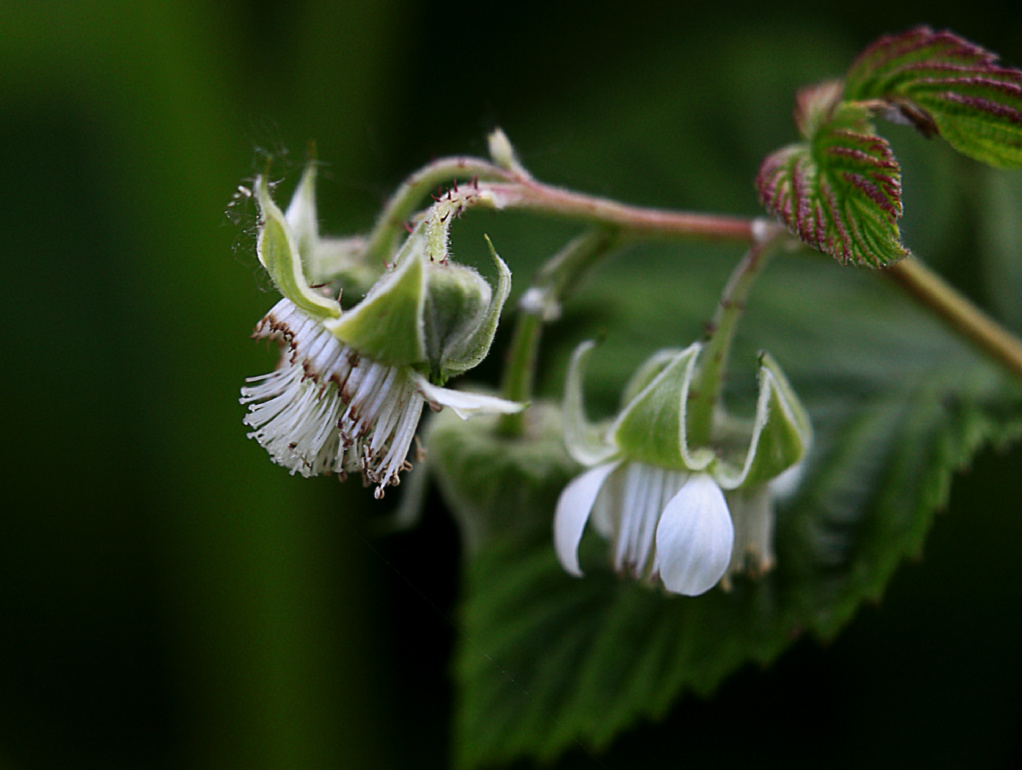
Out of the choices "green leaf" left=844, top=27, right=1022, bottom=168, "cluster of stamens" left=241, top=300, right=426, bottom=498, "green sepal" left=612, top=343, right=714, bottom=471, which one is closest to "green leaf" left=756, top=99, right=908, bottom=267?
"green leaf" left=844, top=27, right=1022, bottom=168

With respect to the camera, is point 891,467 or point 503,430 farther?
point 891,467

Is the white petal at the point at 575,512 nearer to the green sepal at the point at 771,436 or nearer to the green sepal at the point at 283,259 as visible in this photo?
the green sepal at the point at 771,436

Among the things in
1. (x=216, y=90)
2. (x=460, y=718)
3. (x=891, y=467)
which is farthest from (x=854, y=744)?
(x=216, y=90)

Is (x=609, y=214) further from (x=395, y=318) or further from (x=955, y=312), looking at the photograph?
(x=955, y=312)

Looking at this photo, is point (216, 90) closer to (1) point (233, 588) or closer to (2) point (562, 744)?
(1) point (233, 588)

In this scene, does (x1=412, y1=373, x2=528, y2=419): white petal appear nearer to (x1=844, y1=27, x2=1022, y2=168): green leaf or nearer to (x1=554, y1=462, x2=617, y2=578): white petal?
(x1=554, y1=462, x2=617, y2=578): white petal
